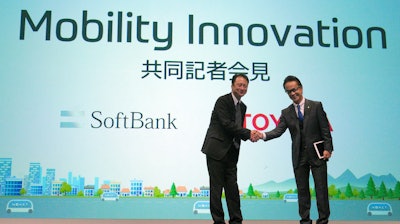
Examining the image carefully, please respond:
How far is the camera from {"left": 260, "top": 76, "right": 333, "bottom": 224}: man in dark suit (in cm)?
289

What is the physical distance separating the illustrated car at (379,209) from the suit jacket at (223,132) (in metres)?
2.00

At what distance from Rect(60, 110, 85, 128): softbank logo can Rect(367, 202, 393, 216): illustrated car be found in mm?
3046

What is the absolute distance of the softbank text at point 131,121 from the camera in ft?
13.6

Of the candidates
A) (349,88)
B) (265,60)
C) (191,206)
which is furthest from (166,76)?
(349,88)

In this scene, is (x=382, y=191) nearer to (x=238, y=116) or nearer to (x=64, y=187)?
(x=238, y=116)

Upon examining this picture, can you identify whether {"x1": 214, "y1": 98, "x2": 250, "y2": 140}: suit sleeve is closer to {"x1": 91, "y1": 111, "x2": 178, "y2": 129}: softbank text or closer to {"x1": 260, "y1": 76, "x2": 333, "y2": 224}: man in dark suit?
{"x1": 260, "y1": 76, "x2": 333, "y2": 224}: man in dark suit

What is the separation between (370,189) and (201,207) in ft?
5.67

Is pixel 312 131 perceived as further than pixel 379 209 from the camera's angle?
No

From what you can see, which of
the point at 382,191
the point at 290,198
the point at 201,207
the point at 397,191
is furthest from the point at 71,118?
the point at 397,191

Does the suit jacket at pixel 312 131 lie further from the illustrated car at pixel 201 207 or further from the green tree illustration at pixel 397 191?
the green tree illustration at pixel 397 191

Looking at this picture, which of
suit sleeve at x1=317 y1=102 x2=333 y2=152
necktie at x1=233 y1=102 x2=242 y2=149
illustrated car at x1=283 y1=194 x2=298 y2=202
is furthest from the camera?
illustrated car at x1=283 y1=194 x2=298 y2=202

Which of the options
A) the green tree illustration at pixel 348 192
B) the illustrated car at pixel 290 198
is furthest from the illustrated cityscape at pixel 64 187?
the green tree illustration at pixel 348 192

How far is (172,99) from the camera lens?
4.23 metres

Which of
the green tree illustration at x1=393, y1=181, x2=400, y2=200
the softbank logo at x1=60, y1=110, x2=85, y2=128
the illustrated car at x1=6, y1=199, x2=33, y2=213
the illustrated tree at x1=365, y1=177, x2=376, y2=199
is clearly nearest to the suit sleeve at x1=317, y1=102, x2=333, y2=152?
the illustrated tree at x1=365, y1=177, x2=376, y2=199
